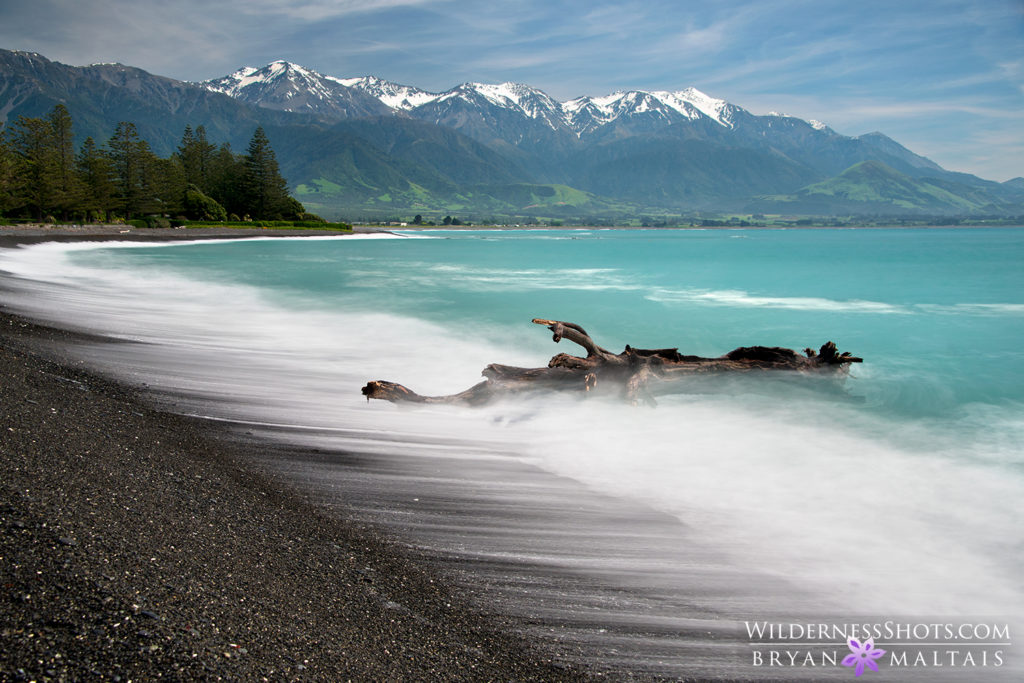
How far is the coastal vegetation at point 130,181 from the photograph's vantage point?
237ft

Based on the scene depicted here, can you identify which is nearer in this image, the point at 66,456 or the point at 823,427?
the point at 66,456

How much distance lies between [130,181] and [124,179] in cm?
112

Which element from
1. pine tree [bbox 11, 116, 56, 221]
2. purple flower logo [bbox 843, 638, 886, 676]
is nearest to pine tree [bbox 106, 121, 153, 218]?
pine tree [bbox 11, 116, 56, 221]

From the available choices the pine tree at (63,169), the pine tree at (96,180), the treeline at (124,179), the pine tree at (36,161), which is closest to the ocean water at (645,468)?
the pine tree at (36,161)

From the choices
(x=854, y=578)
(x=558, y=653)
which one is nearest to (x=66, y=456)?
(x=558, y=653)

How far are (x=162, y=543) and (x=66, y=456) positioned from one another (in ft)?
6.37

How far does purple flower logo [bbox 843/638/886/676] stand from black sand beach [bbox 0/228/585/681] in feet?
6.28

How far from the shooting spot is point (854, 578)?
5.37 metres

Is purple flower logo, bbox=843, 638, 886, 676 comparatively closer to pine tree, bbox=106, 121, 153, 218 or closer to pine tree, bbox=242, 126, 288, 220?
pine tree, bbox=106, 121, 153, 218

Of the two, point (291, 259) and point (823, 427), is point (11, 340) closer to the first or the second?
point (823, 427)

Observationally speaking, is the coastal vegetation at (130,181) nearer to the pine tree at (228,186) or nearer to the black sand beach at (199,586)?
the pine tree at (228,186)

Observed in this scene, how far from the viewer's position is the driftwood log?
10.2 m

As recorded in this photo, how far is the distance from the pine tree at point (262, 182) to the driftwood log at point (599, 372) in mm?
103099

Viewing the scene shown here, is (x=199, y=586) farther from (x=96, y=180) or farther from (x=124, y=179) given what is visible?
(x=124, y=179)
